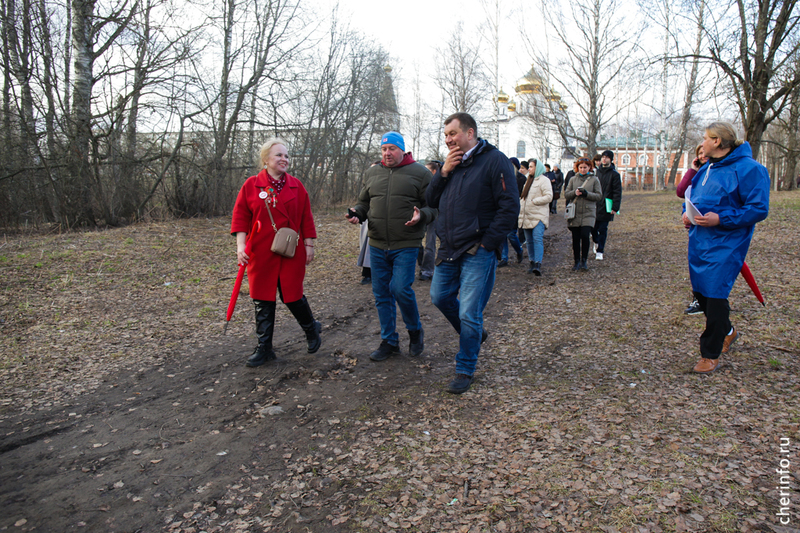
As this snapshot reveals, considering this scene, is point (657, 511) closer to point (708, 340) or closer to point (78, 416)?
point (708, 340)

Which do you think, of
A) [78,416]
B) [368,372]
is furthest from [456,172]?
[78,416]

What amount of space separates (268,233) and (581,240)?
6326 millimetres

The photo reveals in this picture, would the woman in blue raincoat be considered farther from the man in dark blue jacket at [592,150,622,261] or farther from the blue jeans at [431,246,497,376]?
the man in dark blue jacket at [592,150,622,261]

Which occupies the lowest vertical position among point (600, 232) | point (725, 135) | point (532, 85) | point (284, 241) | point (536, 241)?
point (536, 241)

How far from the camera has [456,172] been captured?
4.02 meters

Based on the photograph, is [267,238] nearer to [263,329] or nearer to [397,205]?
[263,329]

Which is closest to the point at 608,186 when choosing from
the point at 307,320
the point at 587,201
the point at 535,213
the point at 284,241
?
the point at 587,201

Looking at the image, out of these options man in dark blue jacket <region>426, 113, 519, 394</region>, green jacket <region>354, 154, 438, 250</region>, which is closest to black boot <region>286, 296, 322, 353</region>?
green jacket <region>354, 154, 438, 250</region>

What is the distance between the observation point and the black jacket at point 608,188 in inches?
→ 361

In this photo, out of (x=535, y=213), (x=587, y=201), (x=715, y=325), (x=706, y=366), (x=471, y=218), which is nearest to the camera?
(x=471, y=218)

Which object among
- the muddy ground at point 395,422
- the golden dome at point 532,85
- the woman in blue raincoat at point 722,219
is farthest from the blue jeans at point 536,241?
the golden dome at point 532,85

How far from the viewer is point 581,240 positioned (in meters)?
8.97

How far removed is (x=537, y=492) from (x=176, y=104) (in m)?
14.2

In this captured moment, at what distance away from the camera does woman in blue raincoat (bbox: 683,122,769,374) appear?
3.88 meters
